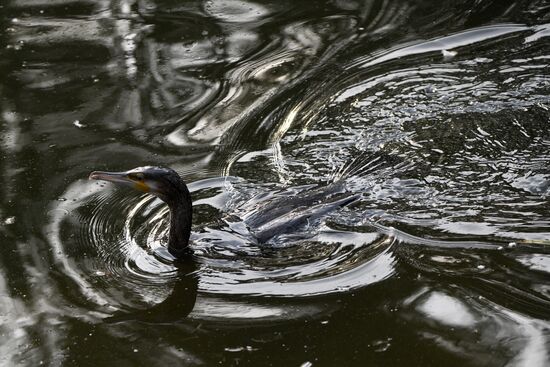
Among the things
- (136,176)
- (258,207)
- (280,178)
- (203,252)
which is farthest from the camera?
(280,178)

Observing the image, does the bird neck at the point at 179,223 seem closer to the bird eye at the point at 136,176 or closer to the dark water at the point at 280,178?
the dark water at the point at 280,178

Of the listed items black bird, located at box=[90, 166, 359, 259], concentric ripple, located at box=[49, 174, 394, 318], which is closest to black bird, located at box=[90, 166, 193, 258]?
black bird, located at box=[90, 166, 359, 259]

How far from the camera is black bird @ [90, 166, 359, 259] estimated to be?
597 centimetres

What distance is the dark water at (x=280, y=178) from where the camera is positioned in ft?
16.9

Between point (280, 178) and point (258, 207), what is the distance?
41 cm

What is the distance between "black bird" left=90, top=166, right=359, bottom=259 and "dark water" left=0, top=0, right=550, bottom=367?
58 mm

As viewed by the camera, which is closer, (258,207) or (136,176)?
(136,176)

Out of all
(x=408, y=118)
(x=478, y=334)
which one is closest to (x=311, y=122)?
(x=408, y=118)

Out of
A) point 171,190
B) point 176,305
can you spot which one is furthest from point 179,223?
point 176,305

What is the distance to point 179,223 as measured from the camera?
5977mm

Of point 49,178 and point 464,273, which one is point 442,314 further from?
point 49,178

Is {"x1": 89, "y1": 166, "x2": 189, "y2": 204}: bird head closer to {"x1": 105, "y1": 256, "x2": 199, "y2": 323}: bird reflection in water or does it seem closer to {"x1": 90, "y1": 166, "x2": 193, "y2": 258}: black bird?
{"x1": 90, "y1": 166, "x2": 193, "y2": 258}: black bird

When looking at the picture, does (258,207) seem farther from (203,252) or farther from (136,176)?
(136,176)

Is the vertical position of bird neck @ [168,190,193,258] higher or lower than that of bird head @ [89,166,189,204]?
lower
